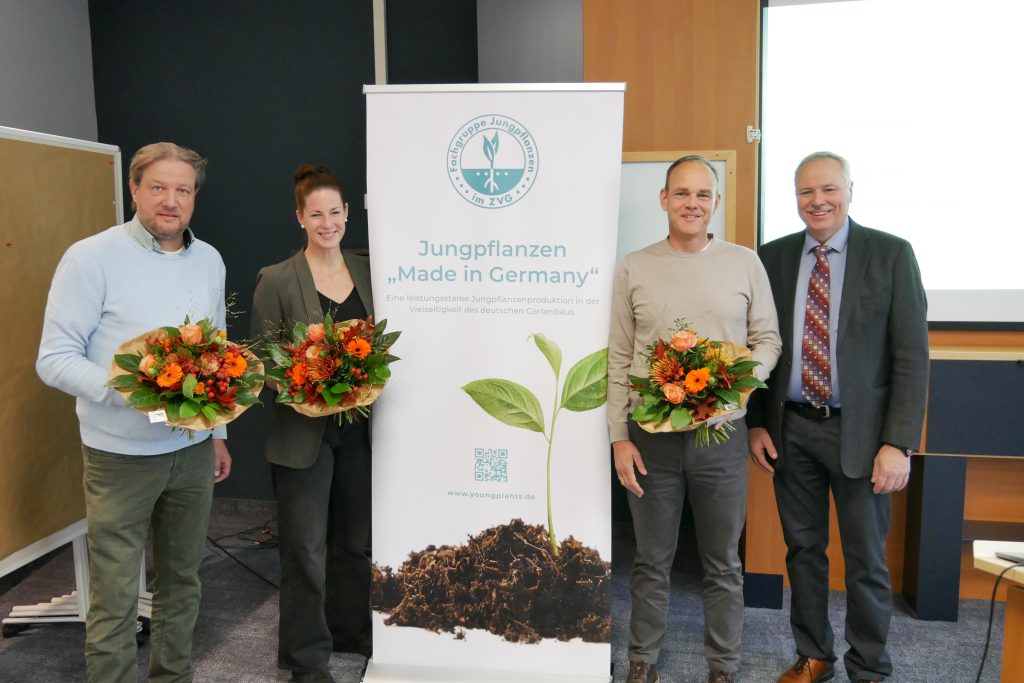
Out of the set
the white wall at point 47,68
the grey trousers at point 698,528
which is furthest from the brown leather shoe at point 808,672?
the white wall at point 47,68

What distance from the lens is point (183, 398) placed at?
7.20 feet

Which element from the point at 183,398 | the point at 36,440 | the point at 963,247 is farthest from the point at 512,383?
the point at 963,247

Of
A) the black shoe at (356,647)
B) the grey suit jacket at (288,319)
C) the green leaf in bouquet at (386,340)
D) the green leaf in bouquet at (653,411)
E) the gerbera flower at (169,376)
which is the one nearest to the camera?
the gerbera flower at (169,376)

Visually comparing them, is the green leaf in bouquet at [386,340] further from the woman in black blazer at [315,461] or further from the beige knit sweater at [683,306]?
the beige knit sweater at [683,306]

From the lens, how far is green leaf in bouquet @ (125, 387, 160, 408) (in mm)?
2127

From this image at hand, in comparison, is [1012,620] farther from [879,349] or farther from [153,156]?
[153,156]

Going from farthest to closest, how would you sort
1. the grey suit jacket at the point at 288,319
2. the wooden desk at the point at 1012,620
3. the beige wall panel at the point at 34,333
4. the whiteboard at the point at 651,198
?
1. the whiteboard at the point at 651,198
2. the beige wall panel at the point at 34,333
3. the grey suit jacket at the point at 288,319
4. the wooden desk at the point at 1012,620

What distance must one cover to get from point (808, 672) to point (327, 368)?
81.6 inches

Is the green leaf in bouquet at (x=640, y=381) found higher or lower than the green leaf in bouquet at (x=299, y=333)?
lower

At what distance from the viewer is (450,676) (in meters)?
2.84

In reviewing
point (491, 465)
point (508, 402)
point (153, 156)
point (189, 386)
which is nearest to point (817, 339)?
point (508, 402)

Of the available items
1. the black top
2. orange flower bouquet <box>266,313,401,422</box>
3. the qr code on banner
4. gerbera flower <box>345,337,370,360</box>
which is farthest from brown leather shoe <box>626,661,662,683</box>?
the black top

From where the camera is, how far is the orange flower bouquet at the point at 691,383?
2322 mm

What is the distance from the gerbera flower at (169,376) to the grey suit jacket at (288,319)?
1.72 ft
